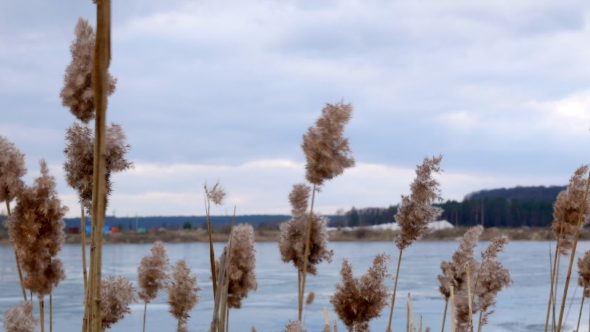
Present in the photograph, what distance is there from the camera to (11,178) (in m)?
2.44

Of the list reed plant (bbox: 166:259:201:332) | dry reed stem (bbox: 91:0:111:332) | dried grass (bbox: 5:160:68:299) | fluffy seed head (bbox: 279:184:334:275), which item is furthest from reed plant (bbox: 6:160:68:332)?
dry reed stem (bbox: 91:0:111:332)

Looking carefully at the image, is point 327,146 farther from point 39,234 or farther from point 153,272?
point 153,272

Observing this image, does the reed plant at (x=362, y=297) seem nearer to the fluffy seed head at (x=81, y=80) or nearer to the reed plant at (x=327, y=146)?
the reed plant at (x=327, y=146)

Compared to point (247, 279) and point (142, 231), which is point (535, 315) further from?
point (142, 231)

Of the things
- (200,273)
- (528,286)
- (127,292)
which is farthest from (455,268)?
(200,273)

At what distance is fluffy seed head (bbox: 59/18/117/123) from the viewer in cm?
177

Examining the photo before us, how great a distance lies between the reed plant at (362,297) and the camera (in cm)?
257

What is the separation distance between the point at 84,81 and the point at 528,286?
16.7 meters

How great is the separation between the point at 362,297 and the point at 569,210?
1.38 meters

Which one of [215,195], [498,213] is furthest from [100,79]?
[498,213]

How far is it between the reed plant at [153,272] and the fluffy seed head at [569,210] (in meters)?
2.24

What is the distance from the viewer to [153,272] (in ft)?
12.0

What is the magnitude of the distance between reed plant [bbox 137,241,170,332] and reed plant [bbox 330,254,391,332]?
4.54ft

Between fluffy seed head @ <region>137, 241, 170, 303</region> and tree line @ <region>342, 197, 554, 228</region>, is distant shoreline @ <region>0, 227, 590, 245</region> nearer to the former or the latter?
tree line @ <region>342, 197, 554, 228</region>
